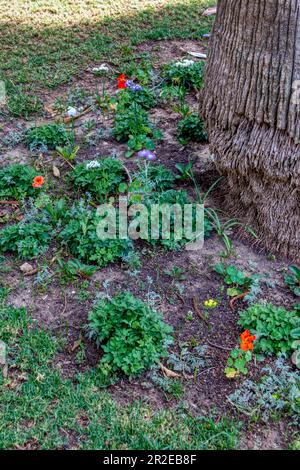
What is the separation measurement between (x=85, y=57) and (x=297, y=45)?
3.28m

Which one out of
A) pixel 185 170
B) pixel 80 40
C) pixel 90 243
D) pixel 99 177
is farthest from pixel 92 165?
pixel 80 40

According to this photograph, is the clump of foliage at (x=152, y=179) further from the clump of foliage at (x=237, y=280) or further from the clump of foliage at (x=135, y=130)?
the clump of foliage at (x=237, y=280)

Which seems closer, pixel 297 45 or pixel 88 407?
pixel 88 407

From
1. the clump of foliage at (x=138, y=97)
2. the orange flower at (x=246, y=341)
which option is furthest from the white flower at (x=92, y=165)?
the orange flower at (x=246, y=341)

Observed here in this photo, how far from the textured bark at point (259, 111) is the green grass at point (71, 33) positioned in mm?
2121

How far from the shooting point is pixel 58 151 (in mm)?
4523

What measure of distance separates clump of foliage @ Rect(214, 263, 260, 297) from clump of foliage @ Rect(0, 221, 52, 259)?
107 centimetres

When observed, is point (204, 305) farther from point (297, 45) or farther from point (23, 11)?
point (23, 11)

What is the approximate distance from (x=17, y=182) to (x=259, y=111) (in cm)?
172

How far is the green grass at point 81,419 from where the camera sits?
267 centimetres

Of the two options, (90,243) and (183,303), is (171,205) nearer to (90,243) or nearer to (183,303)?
(90,243)

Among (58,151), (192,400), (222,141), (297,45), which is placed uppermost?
(297,45)

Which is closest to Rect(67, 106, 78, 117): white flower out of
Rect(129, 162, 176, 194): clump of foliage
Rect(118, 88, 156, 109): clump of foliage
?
Rect(118, 88, 156, 109): clump of foliage

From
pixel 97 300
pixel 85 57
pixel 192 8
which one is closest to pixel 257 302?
pixel 97 300
